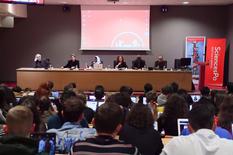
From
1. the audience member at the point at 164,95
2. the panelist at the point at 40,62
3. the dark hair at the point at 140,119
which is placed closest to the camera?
the dark hair at the point at 140,119

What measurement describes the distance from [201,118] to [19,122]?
1.14 m

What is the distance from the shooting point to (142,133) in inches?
118

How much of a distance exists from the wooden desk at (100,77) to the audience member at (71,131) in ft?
30.8

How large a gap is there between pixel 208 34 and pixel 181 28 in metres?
1.14

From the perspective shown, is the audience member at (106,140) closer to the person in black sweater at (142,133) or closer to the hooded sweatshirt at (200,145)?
the hooded sweatshirt at (200,145)

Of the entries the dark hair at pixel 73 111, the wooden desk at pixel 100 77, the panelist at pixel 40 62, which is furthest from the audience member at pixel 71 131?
the panelist at pixel 40 62

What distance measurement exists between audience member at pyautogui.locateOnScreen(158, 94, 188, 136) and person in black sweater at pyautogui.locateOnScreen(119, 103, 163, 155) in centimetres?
124

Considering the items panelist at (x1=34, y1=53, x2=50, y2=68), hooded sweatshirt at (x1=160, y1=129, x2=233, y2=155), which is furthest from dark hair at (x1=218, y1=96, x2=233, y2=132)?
panelist at (x1=34, y1=53, x2=50, y2=68)

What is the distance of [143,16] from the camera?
48.5 feet

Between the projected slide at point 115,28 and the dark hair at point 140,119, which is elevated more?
the projected slide at point 115,28

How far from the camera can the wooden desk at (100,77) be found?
12.6 m

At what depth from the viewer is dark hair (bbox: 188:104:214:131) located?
7.70 feet

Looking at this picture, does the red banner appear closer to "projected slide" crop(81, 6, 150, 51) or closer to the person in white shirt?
"projected slide" crop(81, 6, 150, 51)

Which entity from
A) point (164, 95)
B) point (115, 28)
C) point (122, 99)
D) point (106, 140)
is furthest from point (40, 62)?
point (106, 140)
